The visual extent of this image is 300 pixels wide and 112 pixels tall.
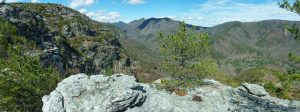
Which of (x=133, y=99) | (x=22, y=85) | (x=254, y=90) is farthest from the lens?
(x=254, y=90)

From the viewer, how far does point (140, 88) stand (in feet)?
154

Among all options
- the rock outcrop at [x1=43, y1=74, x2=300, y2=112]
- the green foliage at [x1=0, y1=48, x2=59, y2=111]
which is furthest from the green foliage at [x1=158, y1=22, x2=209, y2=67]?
the green foliage at [x1=0, y1=48, x2=59, y2=111]

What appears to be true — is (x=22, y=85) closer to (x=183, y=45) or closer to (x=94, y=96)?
(x=94, y=96)

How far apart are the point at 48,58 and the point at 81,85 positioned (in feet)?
429

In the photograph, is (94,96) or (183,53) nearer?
(94,96)

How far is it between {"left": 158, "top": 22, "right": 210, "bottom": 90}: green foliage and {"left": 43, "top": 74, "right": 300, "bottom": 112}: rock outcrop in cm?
233

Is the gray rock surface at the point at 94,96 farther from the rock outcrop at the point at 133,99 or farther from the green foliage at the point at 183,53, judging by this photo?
the green foliage at the point at 183,53

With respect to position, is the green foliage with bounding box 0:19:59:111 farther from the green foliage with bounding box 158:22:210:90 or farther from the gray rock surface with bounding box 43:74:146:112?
the green foliage with bounding box 158:22:210:90

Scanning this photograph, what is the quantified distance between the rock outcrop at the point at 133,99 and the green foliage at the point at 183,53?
7.64 ft

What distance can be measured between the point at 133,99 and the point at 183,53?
44.4 ft

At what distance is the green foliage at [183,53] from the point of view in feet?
164

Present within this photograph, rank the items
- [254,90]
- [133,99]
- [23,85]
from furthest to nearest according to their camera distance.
Result: [254,90]
[23,85]
[133,99]

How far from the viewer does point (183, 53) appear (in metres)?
51.0

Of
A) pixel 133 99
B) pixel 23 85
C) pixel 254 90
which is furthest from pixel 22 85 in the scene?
pixel 254 90
